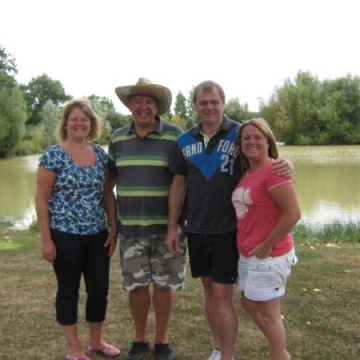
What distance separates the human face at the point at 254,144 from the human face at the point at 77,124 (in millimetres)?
1127

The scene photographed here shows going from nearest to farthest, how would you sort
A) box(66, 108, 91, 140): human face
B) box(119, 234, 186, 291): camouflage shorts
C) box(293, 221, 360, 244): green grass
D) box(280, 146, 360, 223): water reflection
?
box(66, 108, 91, 140): human face < box(119, 234, 186, 291): camouflage shorts < box(293, 221, 360, 244): green grass < box(280, 146, 360, 223): water reflection

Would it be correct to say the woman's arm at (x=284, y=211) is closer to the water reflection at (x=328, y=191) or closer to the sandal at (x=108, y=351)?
the sandal at (x=108, y=351)

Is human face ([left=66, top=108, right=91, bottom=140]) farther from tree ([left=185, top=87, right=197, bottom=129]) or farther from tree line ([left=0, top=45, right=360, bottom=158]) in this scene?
tree line ([left=0, top=45, right=360, bottom=158])

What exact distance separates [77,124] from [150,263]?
43.9 inches

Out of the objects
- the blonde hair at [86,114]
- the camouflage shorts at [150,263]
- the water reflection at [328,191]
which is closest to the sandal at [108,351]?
the camouflage shorts at [150,263]

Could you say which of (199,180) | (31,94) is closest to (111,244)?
(199,180)

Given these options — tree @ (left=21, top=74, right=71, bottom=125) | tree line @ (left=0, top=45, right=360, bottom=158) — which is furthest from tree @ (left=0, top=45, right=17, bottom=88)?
tree @ (left=21, top=74, right=71, bottom=125)

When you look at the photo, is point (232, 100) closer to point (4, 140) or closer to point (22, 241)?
point (4, 140)

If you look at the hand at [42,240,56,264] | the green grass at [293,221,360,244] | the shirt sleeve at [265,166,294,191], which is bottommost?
the green grass at [293,221,360,244]

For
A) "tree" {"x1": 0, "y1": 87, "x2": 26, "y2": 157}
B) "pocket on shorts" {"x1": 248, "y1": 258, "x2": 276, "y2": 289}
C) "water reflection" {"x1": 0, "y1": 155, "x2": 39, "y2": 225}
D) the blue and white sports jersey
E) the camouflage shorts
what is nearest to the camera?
"pocket on shorts" {"x1": 248, "y1": 258, "x2": 276, "y2": 289}

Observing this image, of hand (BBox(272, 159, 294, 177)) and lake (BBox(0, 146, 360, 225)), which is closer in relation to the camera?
hand (BBox(272, 159, 294, 177))

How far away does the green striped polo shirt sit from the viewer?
3.34 m

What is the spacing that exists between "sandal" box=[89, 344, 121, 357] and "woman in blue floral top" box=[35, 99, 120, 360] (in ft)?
0.06

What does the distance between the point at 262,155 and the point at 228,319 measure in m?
1.10
